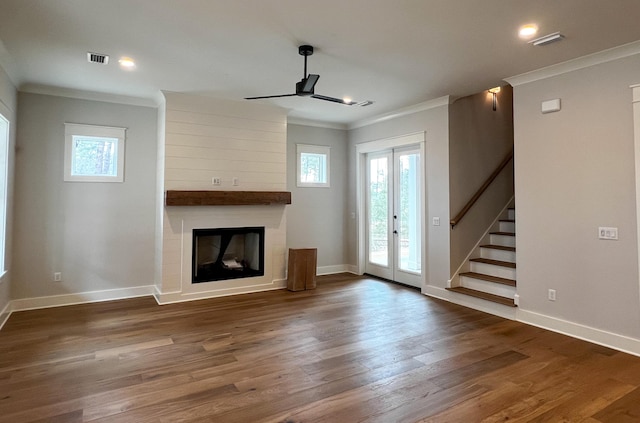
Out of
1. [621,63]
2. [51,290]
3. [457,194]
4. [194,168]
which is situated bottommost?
[51,290]

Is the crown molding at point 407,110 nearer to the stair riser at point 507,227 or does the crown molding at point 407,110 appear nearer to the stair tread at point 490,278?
the stair riser at point 507,227

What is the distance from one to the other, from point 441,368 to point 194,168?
3964mm

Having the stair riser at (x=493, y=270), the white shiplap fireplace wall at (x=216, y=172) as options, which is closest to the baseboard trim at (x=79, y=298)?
the white shiplap fireplace wall at (x=216, y=172)

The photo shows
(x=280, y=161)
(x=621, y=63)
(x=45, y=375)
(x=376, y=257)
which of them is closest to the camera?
(x=45, y=375)

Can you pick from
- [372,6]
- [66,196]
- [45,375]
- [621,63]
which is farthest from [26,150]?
[621,63]

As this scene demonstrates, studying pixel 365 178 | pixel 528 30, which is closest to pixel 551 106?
pixel 528 30

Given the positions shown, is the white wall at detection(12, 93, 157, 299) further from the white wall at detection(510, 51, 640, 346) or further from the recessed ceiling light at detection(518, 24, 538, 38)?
the white wall at detection(510, 51, 640, 346)

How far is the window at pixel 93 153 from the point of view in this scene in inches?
195

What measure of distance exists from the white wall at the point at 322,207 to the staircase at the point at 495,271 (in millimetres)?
2536

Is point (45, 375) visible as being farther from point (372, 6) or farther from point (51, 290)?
point (372, 6)

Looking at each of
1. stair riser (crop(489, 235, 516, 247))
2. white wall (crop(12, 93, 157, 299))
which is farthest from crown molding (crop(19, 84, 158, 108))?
stair riser (crop(489, 235, 516, 247))

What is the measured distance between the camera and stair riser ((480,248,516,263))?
5067 mm

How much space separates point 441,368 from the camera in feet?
10.1

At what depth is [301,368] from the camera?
A: 309 cm
